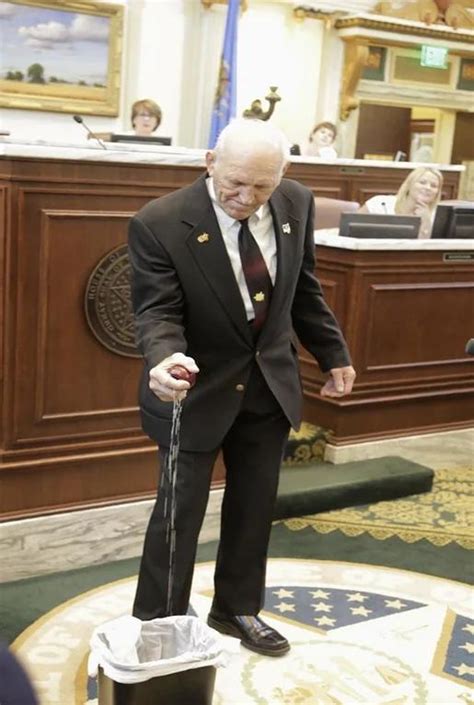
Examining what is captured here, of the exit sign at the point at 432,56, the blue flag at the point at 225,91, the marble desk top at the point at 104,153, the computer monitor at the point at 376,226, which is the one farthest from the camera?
the exit sign at the point at 432,56

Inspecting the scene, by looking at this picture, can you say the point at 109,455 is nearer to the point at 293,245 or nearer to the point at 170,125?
the point at 293,245

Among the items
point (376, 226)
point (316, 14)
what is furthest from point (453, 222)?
point (316, 14)

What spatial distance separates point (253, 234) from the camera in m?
2.73

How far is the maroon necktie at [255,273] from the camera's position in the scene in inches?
106

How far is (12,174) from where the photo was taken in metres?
3.38

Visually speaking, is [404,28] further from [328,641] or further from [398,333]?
[328,641]

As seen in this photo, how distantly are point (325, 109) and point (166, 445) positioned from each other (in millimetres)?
8045

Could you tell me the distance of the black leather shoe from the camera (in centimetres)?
311

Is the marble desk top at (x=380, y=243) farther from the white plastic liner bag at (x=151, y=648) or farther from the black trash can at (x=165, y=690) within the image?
the black trash can at (x=165, y=690)

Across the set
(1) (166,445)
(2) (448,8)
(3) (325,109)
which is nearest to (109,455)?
(1) (166,445)

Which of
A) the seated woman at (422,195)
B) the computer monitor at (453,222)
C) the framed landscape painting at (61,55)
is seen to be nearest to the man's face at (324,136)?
the framed landscape painting at (61,55)

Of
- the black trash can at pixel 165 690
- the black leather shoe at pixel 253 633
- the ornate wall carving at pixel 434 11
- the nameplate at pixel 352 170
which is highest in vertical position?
the ornate wall carving at pixel 434 11

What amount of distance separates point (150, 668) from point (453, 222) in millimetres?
3467

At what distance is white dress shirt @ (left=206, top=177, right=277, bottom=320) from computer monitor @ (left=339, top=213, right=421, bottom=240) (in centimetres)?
219
